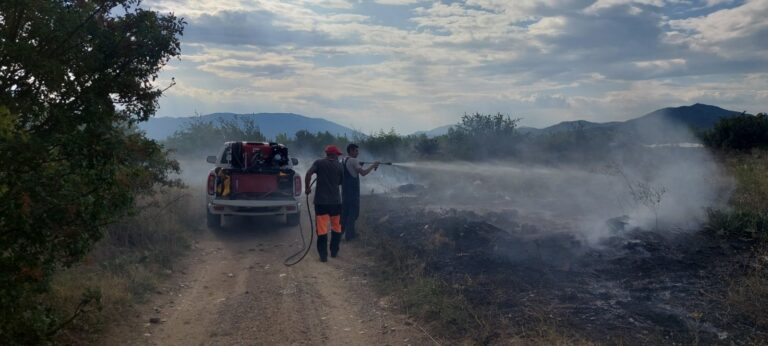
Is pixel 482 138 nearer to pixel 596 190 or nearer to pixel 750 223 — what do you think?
pixel 596 190

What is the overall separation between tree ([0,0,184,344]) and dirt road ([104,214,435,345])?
211 cm

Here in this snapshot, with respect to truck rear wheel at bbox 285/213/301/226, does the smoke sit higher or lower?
higher

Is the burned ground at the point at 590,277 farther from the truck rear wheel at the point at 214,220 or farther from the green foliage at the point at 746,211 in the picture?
the truck rear wheel at the point at 214,220

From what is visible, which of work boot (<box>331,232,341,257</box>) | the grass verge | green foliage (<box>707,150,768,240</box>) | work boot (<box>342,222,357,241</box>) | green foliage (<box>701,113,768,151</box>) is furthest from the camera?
green foliage (<box>701,113,768,151</box>)

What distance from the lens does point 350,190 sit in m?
11.0

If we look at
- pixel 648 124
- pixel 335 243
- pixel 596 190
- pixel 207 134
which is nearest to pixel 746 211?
pixel 596 190

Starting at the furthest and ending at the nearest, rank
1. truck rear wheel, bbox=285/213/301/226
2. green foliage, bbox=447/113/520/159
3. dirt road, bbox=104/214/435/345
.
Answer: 1. green foliage, bbox=447/113/520/159
2. truck rear wheel, bbox=285/213/301/226
3. dirt road, bbox=104/214/435/345

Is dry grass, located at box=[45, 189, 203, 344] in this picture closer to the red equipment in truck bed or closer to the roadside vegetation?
the red equipment in truck bed

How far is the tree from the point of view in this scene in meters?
3.65

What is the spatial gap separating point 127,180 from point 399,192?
51.1ft

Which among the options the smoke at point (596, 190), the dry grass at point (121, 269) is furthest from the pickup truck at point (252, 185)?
the smoke at point (596, 190)

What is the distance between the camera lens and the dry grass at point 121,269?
5586 mm

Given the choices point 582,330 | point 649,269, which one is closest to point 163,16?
point 582,330

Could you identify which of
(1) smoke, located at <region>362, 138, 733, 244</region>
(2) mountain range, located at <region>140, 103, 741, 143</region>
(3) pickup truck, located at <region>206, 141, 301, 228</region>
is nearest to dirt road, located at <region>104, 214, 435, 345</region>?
(3) pickup truck, located at <region>206, 141, 301, 228</region>
